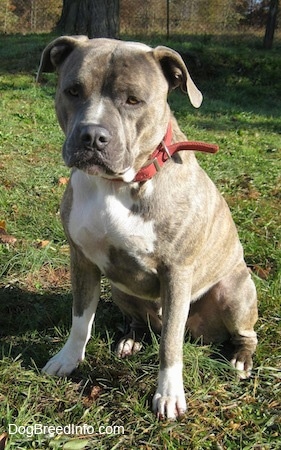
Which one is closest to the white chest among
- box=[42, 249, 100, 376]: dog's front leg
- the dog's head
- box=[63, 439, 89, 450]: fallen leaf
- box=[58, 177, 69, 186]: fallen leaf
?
the dog's head

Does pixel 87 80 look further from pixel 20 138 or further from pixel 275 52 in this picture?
pixel 275 52

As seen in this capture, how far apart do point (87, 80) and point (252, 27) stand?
13.9 m

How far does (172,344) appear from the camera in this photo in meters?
2.29

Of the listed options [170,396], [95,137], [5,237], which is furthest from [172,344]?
[5,237]

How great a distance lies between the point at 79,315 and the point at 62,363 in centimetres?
24

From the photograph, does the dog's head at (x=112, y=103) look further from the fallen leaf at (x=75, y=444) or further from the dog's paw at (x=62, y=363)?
the fallen leaf at (x=75, y=444)

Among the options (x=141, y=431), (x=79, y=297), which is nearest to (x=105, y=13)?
(x=79, y=297)

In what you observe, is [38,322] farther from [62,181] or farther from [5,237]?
[62,181]

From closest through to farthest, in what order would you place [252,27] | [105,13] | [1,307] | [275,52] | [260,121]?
[1,307], [260,121], [105,13], [275,52], [252,27]

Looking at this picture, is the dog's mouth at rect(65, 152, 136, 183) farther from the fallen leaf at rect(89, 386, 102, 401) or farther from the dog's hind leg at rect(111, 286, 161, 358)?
the fallen leaf at rect(89, 386, 102, 401)

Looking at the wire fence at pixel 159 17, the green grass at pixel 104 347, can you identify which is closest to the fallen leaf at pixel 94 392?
the green grass at pixel 104 347

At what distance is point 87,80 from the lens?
2010mm

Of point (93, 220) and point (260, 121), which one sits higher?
point (93, 220)

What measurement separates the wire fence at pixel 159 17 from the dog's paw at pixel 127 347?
11180mm
